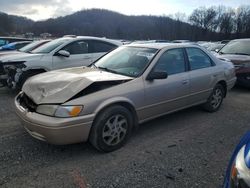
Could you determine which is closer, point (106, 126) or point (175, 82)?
point (106, 126)

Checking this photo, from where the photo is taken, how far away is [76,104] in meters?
3.25

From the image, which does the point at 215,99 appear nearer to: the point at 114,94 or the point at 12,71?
the point at 114,94

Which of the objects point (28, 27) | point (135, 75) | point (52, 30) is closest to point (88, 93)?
point (135, 75)

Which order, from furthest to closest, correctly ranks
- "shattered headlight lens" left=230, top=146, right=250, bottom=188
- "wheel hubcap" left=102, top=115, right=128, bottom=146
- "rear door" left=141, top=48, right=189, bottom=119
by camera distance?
"rear door" left=141, top=48, right=189, bottom=119 < "wheel hubcap" left=102, top=115, right=128, bottom=146 < "shattered headlight lens" left=230, top=146, right=250, bottom=188

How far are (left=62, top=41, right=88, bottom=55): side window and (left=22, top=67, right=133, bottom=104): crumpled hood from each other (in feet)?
10.5

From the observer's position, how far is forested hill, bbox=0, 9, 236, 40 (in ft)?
138

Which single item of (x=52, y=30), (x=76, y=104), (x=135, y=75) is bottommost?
(x=76, y=104)

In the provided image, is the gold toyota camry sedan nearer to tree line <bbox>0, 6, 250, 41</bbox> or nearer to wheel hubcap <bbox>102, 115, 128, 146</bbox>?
wheel hubcap <bbox>102, 115, 128, 146</bbox>

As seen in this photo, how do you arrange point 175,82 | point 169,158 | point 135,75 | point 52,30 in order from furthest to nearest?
1. point 52,30
2. point 175,82
3. point 135,75
4. point 169,158

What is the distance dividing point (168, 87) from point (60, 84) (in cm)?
180

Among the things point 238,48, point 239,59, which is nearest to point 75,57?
point 239,59

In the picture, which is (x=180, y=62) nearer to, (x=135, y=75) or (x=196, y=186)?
(x=135, y=75)

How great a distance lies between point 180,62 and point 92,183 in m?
2.79

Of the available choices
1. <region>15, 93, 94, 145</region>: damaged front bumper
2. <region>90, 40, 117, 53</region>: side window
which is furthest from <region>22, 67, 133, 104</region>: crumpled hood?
<region>90, 40, 117, 53</region>: side window
